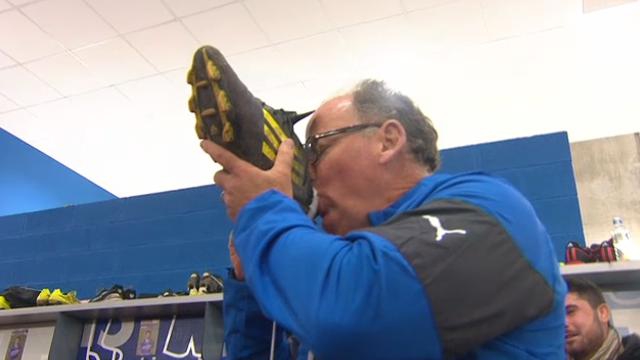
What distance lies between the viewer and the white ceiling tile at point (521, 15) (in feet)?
10.2

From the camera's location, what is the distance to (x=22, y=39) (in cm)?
352

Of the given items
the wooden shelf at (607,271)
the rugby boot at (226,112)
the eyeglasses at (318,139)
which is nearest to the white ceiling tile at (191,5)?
the wooden shelf at (607,271)

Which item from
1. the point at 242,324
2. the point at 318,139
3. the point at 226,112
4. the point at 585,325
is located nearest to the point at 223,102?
the point at 226,112

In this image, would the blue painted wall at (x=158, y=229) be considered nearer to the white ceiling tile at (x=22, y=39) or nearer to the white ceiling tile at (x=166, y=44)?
the white ceiling tile at (x=166, y=44)

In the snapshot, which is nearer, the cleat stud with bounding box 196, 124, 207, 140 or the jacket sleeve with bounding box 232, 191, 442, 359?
the jacket sleeve with bounding box 232, 191, 442, 359

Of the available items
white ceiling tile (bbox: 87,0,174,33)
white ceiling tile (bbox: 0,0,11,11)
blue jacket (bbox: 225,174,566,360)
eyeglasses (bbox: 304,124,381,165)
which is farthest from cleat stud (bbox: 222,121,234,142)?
white ceiling tile (bbox: 0,0,11,11)

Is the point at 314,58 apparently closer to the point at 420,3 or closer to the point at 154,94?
the point at 420,3

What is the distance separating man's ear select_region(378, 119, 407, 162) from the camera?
0.94 m

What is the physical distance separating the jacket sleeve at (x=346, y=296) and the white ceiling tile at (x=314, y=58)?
289 cm

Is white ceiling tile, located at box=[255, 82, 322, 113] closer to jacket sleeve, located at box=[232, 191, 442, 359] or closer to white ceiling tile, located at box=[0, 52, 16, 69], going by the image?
white ceiling tile, located at box=[0, 52, 16, 69]

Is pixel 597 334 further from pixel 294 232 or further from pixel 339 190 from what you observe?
pixel 294 232

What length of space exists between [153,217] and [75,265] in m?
0.66

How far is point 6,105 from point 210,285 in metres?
2.74

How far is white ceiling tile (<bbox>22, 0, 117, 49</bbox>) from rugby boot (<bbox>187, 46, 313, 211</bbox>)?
282 cm
